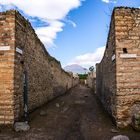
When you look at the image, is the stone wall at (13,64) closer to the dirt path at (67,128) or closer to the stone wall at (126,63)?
the dirt path at (67,128)

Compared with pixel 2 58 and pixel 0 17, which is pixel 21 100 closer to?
pixel 2 58

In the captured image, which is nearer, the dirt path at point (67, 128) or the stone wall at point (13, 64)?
the dirt path at point (67, 128)

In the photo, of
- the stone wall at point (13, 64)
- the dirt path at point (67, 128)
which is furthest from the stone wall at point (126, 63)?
the stone wall at point (13, 64)

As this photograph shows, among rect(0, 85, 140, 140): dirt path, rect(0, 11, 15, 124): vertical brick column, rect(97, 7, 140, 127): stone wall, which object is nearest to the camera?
rect(0, 85, 140, 140): dirt path

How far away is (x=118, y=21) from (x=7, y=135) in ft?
17.2

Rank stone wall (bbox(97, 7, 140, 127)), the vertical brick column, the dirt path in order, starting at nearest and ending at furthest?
the dirt path < stone wall (bbox(97, 7, 140, 127)) < the vertical brick column

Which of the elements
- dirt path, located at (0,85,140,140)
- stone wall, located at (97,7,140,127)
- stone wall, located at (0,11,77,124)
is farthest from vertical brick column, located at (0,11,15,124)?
stone wall, located at (97,7,140,127)

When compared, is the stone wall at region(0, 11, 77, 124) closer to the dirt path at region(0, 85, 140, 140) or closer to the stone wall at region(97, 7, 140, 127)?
the dirt path at region(0, 85, 140, 140)

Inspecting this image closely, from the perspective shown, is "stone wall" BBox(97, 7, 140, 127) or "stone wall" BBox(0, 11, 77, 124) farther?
"stone wall" BBox(0, 11, 77, 124)

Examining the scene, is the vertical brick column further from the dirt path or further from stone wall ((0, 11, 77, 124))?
the dirt path

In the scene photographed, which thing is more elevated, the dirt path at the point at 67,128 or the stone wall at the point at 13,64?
the stone wall at the point at 13,64

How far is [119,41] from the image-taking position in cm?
868

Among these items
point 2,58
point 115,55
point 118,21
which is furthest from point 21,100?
point 118,21

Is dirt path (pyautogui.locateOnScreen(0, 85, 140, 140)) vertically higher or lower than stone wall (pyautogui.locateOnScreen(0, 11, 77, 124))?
lower
